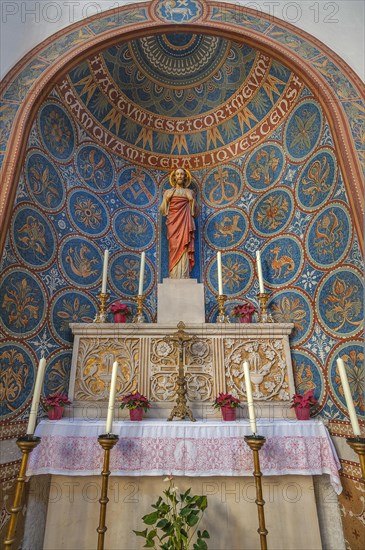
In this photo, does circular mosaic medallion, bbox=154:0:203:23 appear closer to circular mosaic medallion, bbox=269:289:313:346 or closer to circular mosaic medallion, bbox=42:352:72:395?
circular mosaic medallion, bbox=269:289:313:346

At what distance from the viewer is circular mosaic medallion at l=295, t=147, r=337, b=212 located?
4562 mm

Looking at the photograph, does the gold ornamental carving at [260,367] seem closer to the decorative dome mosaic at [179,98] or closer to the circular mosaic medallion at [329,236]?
the circular mosaic medallion at [329,236]

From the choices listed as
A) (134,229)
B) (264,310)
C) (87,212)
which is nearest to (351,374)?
(264,310)

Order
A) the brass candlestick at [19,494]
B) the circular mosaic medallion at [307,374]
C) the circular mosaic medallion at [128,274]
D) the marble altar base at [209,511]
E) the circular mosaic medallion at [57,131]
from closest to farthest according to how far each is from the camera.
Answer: the brass candlestick at [19,494], the marble altar base at [209,511], the circular mosaic medallion at [307,374], the circular mosaic medallion at [57,131], the circular mosaic medallion at [128,274]

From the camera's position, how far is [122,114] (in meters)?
6.18

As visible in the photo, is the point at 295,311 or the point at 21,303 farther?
the point at 295,311

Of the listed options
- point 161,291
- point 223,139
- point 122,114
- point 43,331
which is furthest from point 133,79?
point 43,331

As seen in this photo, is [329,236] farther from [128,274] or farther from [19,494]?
[19,494]

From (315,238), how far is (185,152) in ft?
10.6

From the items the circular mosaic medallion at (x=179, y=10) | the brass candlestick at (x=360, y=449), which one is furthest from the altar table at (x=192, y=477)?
the circular mosaic medallion at (x=179, y=10)

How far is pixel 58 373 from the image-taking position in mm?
4461

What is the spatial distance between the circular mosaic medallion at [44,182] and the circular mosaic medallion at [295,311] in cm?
367

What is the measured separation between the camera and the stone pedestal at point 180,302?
4773 millimetres

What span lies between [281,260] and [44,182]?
3779 millimetres
